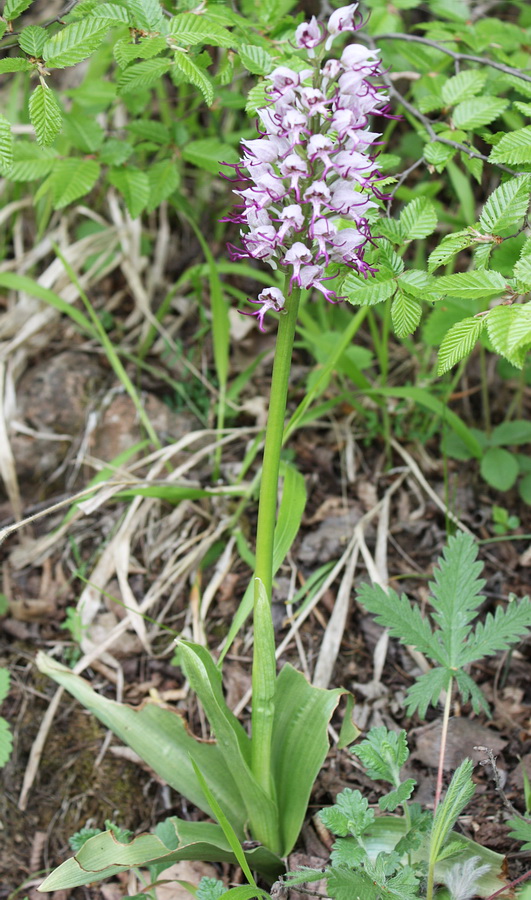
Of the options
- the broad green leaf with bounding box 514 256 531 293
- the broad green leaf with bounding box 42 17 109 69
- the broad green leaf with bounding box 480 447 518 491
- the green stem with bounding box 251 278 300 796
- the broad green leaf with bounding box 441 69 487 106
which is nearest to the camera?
the broad green leaf with bounding box 514 256 531 293

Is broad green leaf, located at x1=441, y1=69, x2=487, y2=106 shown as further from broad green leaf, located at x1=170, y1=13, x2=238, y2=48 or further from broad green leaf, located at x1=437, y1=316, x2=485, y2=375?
broad green leaf, located at x1=437, y1=316, x2=485, y2=375

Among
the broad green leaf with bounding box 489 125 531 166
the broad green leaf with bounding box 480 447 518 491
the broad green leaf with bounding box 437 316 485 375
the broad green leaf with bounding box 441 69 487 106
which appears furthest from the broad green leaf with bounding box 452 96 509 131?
the broad green leaf with bounding box 480 447 518 491

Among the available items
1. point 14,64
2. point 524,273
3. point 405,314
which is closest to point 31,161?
point 14,64

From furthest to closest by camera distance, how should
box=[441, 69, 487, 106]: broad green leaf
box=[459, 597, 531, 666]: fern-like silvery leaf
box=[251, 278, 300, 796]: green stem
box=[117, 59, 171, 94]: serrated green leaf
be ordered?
box=[441, 69, 487, 106]: broad green leaf < box=[117, 59, 171, 94]: serrated green leaf < box=[459, 597, 531, 666]: fern-like silvery leaf < box=[251, 278, 300, 796]: green stem

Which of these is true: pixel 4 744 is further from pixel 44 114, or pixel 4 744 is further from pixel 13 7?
pixel 13 7

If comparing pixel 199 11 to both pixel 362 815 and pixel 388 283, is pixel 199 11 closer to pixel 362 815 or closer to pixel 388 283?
pixel 388 283

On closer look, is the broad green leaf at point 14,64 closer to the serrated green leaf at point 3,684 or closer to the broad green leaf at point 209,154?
the broad green leaf at point 209,154
